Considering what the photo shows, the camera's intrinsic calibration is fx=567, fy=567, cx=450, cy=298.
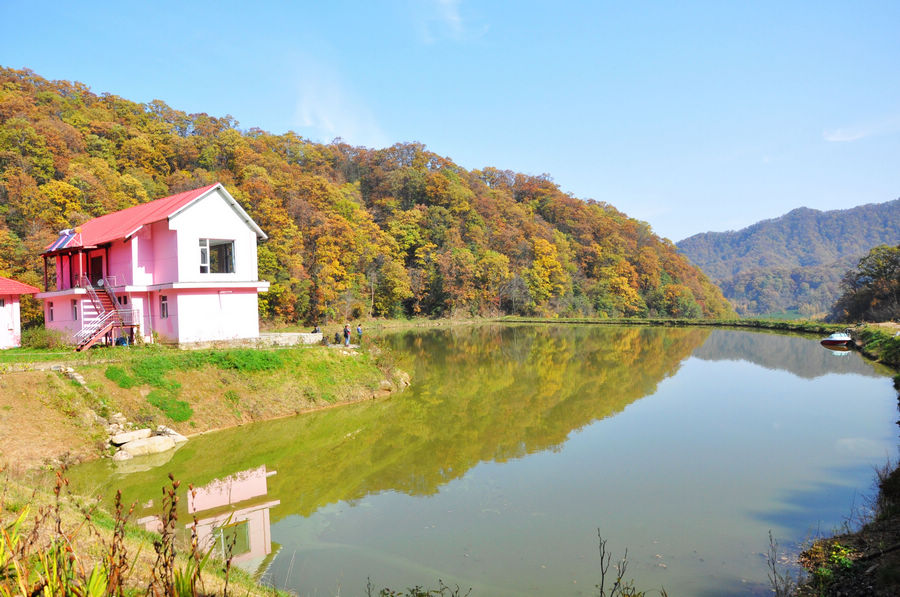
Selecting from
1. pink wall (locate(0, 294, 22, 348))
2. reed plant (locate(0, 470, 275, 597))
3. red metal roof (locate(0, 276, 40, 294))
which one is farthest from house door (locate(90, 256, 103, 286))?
reed plant (locate(0, 470, 275, 597))

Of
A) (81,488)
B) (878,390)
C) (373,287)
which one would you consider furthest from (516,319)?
(81,488)

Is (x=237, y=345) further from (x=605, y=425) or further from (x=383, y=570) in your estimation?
(x=383, y=570)

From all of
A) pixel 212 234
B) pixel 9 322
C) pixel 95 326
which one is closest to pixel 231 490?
pixel 212 234

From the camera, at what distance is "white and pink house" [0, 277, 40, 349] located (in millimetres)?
20541

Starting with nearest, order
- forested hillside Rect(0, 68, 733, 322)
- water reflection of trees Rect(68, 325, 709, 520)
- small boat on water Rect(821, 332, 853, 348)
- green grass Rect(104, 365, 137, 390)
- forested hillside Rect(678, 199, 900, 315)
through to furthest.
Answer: water reflection of trees Rect(68, 325, 709, 520) → green grass Rect(104, 365, 137, 390) → small boat on water Rect(821, 332, 853, 348) → forested hillside Rect(0, 68, 733, 322) → forested hillside Rect(678, 199, 900, 315)

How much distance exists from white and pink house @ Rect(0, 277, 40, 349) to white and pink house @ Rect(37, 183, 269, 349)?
1336mm

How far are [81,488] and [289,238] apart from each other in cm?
3228

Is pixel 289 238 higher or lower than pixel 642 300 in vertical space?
higher

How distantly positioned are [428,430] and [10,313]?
16966 mm

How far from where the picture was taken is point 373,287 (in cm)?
5078

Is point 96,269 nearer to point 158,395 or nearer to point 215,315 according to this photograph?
point 215,315

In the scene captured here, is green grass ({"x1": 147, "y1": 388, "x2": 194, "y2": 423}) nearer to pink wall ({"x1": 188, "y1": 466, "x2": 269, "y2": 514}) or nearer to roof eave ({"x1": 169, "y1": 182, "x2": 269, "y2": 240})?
pink wall ({"x1": 188, "y1": 466, "x2": 269, "y2": 514})

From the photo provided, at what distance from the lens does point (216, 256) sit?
21.5m

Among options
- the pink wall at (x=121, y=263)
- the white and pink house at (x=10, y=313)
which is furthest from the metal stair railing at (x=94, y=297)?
the white and pink house at (x=10, y=313)
